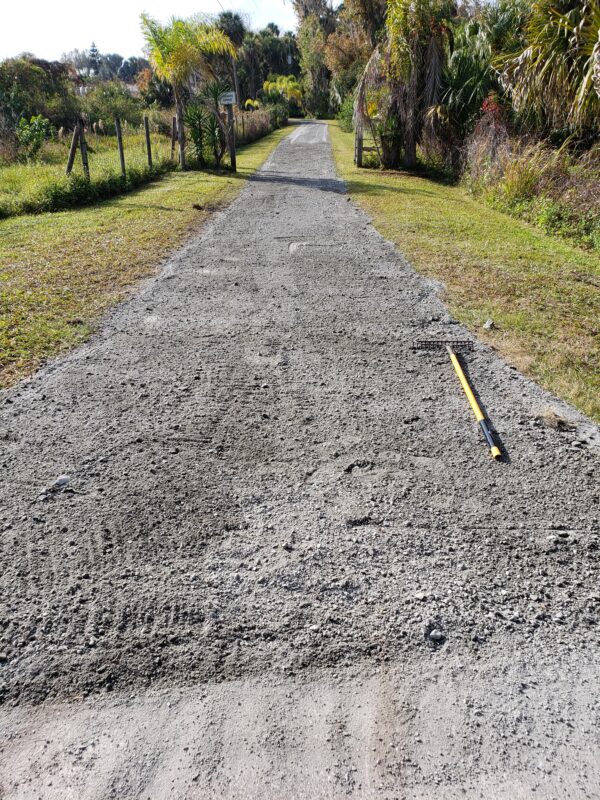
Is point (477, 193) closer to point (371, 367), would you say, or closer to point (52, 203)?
point (52, 203)

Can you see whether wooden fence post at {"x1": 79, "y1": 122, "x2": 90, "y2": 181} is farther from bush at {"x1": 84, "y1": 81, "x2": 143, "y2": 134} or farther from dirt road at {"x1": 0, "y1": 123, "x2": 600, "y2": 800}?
bush at {"x1": 84, "y1": 81, "x2": 143, "y2": 134}

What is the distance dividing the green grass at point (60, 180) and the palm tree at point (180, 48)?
206cm

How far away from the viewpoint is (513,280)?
252 inches

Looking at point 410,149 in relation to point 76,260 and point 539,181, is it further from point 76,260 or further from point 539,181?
point 76,260

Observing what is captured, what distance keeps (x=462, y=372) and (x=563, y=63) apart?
715 cm

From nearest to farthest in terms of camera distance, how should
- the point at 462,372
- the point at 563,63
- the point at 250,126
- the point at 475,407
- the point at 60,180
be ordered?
the point at 475,407
the point at 462,372
the point at 563,63
the point at 60,180
the point at 250,126

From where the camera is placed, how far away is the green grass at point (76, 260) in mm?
4887

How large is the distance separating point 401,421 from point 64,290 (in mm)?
4205

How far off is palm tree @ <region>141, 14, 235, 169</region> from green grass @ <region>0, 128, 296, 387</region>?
3826 mm

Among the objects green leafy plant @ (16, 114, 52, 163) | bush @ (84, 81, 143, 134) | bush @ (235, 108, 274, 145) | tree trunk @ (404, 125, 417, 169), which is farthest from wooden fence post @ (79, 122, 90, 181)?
bush @ (84, 81, 143, 134)

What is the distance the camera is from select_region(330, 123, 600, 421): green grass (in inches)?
173

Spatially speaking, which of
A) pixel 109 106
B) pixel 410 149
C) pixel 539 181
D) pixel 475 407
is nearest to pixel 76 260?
pixel 475 407

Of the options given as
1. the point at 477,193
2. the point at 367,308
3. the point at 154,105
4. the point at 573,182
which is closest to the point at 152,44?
the point at 477,193

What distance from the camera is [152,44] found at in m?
14.3
